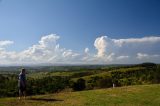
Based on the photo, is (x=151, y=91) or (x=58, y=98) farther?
(x=151, y=91)

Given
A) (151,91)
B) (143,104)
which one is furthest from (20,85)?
(151,91)

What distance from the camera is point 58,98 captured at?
28.3 meters

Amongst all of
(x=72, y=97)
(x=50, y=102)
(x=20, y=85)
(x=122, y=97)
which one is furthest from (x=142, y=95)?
(x=20, y=85)

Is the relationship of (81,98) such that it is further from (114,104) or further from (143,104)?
(143,104)

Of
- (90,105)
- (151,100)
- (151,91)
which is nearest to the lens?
(90,105)

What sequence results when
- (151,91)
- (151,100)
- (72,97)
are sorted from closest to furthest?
(151,100) → (72,97) → (151,91)

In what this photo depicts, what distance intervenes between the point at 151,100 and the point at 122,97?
282cm

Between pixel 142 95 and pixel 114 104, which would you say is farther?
pixel 142 95

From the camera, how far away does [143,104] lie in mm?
24688

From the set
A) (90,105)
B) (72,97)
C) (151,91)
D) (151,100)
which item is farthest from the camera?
(151,91)

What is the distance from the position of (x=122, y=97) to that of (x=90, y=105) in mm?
5084

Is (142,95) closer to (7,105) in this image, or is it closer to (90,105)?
(90,105)

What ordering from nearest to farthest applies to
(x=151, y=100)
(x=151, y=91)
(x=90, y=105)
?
(x=90, y=105)
(x=151, y=100)
(x=151, y=91)

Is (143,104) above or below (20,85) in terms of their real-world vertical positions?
below
